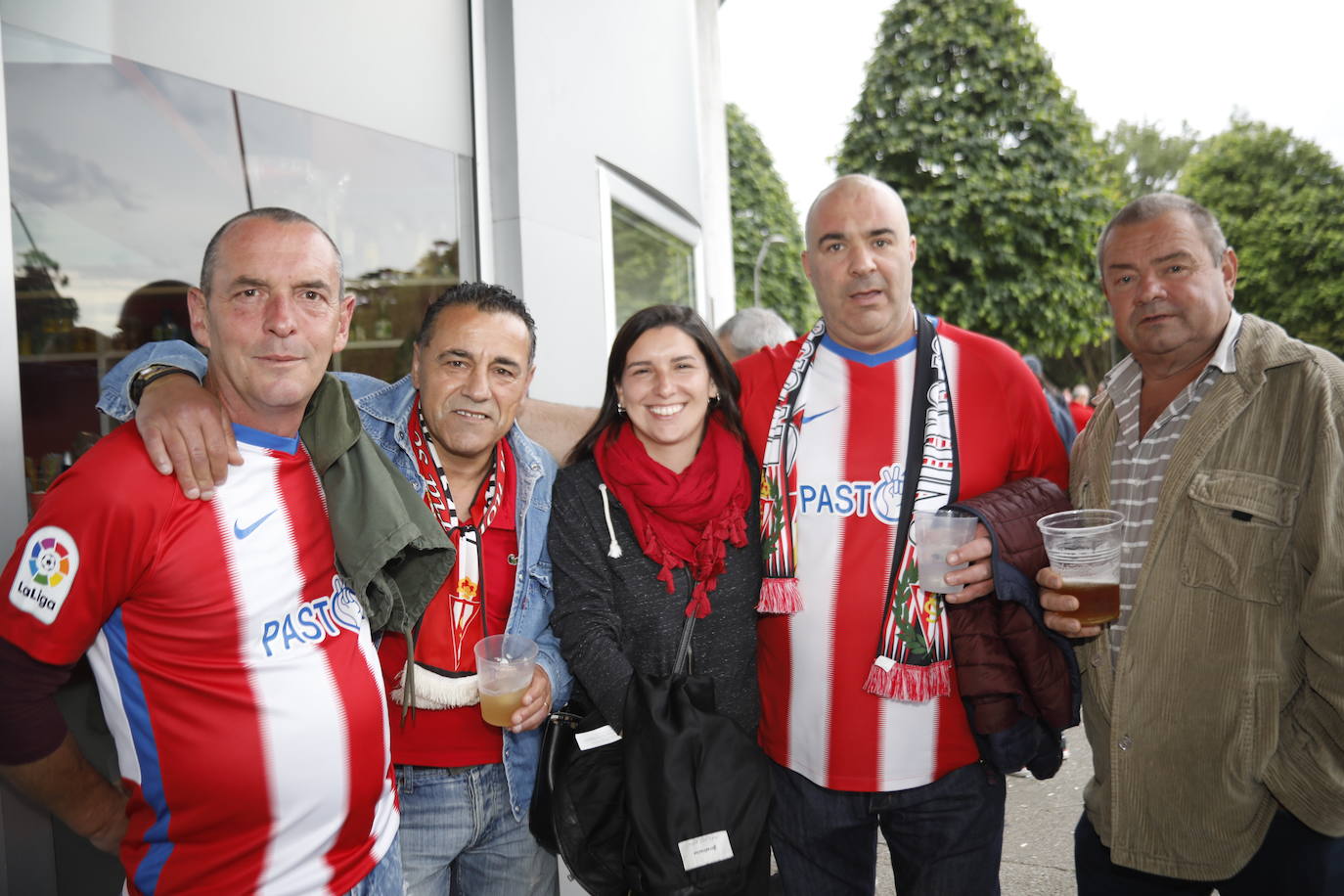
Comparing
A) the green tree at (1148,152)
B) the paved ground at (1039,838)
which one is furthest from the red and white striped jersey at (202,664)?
the green tree at (1148,152)

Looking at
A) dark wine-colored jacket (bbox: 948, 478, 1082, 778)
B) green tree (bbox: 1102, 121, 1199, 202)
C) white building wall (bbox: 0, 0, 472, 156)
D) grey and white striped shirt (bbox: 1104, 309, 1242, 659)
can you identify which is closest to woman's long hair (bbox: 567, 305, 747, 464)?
dark wine-colored jacket (bbox: 948, 478, 1082, 778)

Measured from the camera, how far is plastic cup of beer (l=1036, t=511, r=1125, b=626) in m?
2.08

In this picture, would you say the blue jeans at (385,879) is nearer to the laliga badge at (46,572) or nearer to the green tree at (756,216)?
the laliga badge at (46,572)

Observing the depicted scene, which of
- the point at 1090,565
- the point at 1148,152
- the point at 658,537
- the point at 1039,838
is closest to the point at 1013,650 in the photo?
the point at 1090,565

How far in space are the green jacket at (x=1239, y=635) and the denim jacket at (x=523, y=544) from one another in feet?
5.12

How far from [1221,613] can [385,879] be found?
2126 millimetres

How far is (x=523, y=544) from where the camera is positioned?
2.29m

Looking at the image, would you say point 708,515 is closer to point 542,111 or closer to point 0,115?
point 0,115

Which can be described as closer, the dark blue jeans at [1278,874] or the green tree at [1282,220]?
the dark blue jeans at [1278,874]

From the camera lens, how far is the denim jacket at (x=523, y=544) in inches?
88.7

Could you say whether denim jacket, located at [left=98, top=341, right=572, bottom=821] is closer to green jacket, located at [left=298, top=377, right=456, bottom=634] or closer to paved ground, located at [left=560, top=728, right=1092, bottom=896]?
green jacket, located at [left=298, top=377, right=456, bottom=634]

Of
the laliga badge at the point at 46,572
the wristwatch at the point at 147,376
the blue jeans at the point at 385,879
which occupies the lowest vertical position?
the blue jeans at the point at 385,879

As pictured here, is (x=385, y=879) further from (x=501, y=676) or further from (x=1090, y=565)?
(x=1090, y=565)

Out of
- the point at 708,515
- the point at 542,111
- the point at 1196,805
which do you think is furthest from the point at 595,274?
the point at 1196,805
